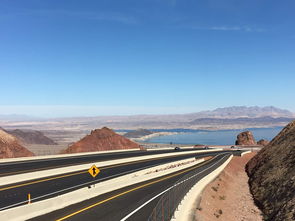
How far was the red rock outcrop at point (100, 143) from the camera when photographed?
74500mm

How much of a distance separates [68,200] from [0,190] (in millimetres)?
8156

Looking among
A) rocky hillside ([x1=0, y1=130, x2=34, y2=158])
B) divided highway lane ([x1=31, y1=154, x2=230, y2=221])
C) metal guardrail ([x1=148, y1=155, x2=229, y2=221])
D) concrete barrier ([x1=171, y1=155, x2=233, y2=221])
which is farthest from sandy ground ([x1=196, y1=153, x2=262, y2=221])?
rocky hillside ([x1=0, y1=130, x2=34, y2=158])

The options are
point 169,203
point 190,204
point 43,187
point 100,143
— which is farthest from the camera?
point 100,143

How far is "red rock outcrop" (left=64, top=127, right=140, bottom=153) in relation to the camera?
74500 mm

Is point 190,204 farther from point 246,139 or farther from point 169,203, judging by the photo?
point 246,139

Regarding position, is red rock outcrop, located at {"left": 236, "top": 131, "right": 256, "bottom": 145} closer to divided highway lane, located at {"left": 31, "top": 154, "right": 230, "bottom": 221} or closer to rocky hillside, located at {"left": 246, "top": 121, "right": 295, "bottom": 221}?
rocky hillside, located at {"left": 246, "top": 121, "right": 295, "bottom": 221}

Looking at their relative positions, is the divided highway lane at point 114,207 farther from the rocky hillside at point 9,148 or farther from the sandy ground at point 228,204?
the rocky hillside at point 9,148

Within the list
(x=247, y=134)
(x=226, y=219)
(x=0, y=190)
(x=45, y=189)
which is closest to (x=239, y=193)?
(x=226, y=219)

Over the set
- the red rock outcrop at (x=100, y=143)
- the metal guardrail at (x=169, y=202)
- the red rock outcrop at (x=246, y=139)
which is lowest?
the red rock outcrop at (x=246, y=139)

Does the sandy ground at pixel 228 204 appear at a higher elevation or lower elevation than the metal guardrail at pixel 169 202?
lower

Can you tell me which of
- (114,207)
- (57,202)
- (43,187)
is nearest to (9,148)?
(43,187)

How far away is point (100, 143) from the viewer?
78.9 m

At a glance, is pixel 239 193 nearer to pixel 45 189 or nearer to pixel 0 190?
pixel 45 189

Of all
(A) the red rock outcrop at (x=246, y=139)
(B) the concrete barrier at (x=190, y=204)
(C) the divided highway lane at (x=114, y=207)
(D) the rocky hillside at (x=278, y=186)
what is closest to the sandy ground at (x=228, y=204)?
(B) the concrete barrier at (x=190, y=204)
